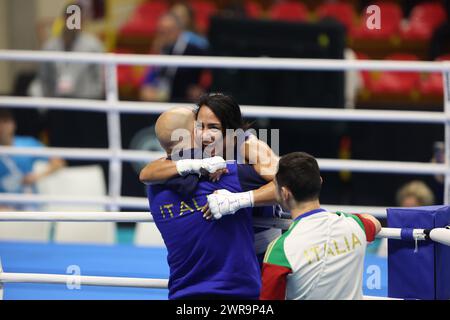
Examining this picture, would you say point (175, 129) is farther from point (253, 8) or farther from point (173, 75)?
point (253, 8)

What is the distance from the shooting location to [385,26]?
1056cm

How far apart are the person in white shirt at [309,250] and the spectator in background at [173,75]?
164 inches

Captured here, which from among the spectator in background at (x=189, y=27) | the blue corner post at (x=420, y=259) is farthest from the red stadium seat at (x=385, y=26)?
the blue corner post at (x=420, y=259)

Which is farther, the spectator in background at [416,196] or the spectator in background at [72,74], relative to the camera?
the spectator in background at [72,74]

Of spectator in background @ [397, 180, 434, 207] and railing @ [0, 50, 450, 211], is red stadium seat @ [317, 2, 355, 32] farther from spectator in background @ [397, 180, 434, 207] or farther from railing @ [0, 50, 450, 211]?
railing @ [0, 50, 450, 211]

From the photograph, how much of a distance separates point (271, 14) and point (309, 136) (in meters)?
4.11

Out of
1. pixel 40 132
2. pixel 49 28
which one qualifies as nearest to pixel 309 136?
pixel 40 132

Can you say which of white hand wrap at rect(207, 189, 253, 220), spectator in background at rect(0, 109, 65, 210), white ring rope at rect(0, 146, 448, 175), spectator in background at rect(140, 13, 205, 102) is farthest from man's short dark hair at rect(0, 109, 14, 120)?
white hand wrap at rect(207, 189, 253, 220)

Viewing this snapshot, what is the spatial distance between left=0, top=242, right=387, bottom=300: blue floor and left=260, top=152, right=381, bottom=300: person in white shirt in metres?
1.41

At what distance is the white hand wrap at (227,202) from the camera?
10.4 ft

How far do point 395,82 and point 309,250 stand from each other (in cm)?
680

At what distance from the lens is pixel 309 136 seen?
7023 millimetres

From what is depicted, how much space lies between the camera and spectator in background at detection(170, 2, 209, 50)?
7.68 meters

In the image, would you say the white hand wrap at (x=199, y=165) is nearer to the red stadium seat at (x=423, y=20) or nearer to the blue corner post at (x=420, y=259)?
the blue corner post at (x=420, y=259)
